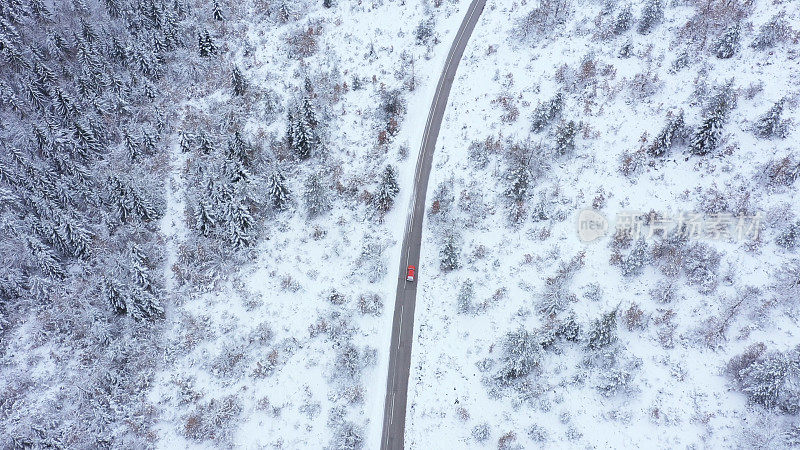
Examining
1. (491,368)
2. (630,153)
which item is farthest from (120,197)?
(630,153)

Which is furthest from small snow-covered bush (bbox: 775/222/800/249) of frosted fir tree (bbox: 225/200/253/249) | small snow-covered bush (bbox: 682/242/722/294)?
frosted fir tree (bbox: 225/200/253/249)

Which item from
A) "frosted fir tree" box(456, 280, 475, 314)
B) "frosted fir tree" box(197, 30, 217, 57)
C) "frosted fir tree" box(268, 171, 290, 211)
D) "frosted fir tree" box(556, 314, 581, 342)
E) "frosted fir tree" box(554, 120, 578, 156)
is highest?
"frosted fir tree" box(197, 30, 217, 57)

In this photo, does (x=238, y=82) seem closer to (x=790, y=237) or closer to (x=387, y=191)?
(x=387, y=191)

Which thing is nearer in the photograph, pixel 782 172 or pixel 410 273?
pixel 782 172

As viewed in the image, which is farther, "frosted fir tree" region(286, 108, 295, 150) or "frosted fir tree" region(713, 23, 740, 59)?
"frosted fir tree" region(286, 108, 295, 150)

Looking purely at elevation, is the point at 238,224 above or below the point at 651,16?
above

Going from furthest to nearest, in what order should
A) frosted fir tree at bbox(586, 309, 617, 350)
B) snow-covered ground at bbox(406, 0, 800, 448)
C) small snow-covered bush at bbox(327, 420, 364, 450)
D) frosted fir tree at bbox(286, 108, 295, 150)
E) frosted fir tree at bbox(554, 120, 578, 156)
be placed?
frosted fir tree at bbox(286, 108, 295, 150)
frosted fir tree at bbox(554, 120, 578, 156)
small snow-covered bush at bbox(327, 420, 364, 450)
frosted fir tree at bbox(586, 309, 617, 350)
snow-covered ground at bbox(406, 0, 800, 448)

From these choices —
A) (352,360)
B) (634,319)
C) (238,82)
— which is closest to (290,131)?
(238,82)

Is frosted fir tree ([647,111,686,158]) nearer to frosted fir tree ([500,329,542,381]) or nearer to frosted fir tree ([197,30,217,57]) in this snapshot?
frosted fir tree ([500,329,542,381])
